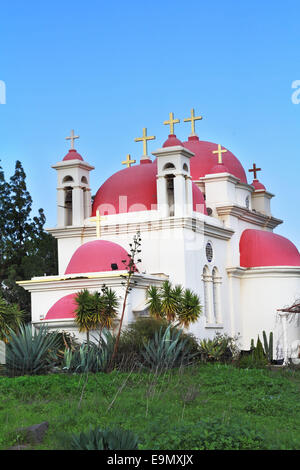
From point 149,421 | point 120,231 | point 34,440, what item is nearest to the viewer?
point 34,440

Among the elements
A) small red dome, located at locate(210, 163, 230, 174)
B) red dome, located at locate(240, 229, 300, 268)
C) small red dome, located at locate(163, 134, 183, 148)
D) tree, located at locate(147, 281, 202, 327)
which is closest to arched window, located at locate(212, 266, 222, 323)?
red dome, located at locate(240, 229, 300, 268)

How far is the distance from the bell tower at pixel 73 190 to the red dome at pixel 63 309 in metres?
5.26

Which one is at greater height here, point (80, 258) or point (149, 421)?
point (80, 258)

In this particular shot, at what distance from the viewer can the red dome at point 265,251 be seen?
28438mm

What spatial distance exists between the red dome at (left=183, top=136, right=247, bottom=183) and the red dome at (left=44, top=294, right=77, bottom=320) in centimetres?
948

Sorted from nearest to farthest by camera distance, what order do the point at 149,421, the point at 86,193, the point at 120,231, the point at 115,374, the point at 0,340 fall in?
the point at 149,421 → the point at 115,374 → the point at 0,340 → the point at 120,231 → the point at 86,193

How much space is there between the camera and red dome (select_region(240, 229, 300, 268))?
28438 mm

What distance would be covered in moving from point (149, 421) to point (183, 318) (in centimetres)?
1056

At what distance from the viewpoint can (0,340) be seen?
20641 millimetres

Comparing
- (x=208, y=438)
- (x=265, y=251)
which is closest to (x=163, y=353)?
(x=208, y=438)

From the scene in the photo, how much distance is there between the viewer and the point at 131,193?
86.4 feet

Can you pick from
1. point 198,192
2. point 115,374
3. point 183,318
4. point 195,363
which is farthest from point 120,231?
point 115,374

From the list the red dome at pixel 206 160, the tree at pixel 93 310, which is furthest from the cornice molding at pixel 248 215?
the tree at pixel 93 310

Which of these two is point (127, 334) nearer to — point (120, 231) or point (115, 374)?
point (115, 374)
